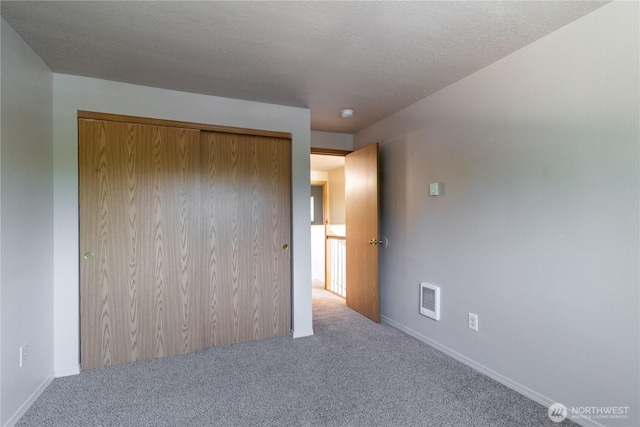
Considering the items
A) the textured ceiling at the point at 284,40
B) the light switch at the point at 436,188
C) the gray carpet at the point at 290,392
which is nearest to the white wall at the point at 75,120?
the textured ceiling at the point at 284,40

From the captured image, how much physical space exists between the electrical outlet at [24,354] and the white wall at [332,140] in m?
3.09

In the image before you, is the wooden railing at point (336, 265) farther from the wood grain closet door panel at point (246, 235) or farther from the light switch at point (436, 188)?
the light switch at point (436, 188)

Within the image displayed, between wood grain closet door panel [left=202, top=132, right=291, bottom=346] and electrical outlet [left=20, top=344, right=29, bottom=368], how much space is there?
119cm

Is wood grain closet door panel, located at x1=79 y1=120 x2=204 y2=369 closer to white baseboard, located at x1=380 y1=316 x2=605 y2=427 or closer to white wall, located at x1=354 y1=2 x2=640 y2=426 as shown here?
white baseboard, located at x1=380 y1=316 x2=605 y2=427

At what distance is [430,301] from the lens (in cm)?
282

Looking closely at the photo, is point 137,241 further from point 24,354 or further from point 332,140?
point 332,140

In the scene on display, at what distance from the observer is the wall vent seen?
8.97ft

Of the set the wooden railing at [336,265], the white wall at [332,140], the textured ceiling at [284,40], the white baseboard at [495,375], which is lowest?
the white baseboard at [495,375]

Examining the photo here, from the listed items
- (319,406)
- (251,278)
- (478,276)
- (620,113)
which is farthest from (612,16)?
(251,278)

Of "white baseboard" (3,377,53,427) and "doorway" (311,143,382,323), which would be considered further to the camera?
"doorway" (311,143,382,323)

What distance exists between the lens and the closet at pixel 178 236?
2.44 meters

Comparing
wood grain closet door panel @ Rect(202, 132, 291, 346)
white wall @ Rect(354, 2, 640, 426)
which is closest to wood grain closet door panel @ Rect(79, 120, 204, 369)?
wood grain closet door panel @ Rect(202, 132, 291, 346)

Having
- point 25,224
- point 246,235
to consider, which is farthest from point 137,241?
point 246,235

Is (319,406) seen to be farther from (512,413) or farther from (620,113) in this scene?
(620,113)
